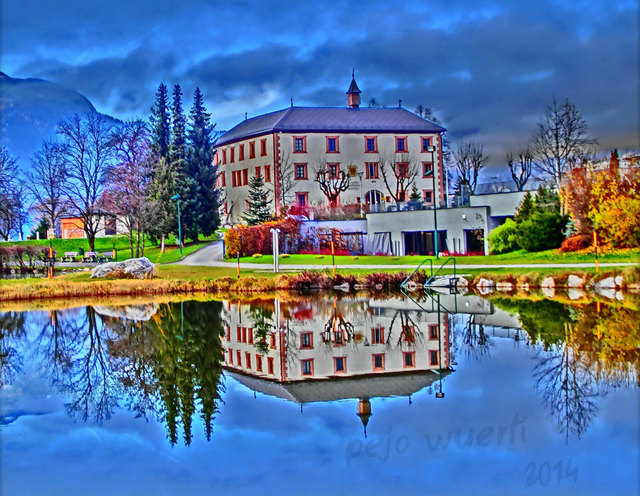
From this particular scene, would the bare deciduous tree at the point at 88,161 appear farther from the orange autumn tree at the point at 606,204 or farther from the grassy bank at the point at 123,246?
the orange autumn tree at the point at 606,204

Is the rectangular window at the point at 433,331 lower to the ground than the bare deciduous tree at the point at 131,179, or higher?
lower

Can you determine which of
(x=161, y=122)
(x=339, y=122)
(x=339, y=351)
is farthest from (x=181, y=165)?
(x=339, y=351)

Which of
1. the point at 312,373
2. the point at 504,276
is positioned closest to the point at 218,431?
the point at 312,373

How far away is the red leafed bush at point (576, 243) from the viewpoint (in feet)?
108

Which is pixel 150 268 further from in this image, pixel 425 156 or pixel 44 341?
pixel 425 156

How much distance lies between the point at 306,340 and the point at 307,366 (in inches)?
107

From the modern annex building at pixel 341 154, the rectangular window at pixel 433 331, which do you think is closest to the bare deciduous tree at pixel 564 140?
the modern annex building at pixel 341 154

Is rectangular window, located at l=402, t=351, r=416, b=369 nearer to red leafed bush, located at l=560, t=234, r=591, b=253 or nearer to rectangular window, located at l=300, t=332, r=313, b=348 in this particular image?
rectangular window, located at l=300, t=332, r=313, b=348

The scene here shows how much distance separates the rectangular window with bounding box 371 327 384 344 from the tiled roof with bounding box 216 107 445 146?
44151 millimetres

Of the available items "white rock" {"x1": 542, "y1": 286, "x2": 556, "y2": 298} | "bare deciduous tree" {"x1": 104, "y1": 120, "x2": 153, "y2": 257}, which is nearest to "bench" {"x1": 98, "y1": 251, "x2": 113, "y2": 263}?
"bare deciduous tree" {"x1": 104, "y1": 120, "x2": 153, "y2": 257}

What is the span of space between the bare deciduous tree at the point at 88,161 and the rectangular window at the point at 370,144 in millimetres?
20065

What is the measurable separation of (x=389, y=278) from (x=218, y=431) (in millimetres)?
19823

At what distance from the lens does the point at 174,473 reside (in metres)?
7.64

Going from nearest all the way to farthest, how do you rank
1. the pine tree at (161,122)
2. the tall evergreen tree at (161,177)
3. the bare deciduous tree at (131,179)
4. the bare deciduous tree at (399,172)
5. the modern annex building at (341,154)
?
the bare deciduous tree at (131,179) → the tall evergreen tree at (161,177) → the pine tree at (161,122) → the modern annex building at (341,154) → the bare deciduous tree at (399,172)
